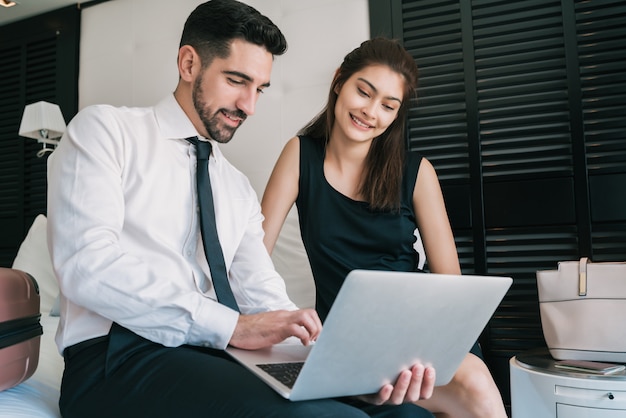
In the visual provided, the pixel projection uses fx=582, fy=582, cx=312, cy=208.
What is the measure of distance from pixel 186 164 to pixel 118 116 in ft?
0.55

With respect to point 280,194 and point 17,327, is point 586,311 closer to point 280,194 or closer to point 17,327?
point 280,194

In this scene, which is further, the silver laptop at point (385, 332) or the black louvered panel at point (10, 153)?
the black louvered panel at point (10, 153)

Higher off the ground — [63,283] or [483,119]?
[483,119]

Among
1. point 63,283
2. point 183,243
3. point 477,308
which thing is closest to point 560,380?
point 477,308

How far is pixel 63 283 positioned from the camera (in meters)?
0.98

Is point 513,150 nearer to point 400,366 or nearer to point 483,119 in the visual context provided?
point 483,119

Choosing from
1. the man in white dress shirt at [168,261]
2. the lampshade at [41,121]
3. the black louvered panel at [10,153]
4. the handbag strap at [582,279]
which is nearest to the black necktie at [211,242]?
the man in white dress shirt at [168,261]

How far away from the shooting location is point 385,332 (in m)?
0.82

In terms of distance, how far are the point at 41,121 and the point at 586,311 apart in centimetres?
281

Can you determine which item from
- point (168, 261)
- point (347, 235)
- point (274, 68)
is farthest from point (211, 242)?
point (274, 68)

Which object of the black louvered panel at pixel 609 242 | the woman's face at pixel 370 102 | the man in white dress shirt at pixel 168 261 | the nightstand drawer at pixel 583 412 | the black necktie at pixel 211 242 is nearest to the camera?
the man in white dress shirt at pixel 168 261

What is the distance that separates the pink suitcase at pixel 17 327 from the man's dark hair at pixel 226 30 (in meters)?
0.61

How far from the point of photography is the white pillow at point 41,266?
105 inches

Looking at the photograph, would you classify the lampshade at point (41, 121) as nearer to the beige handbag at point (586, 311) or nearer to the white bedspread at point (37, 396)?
the white bedspread at point (37, 396)
